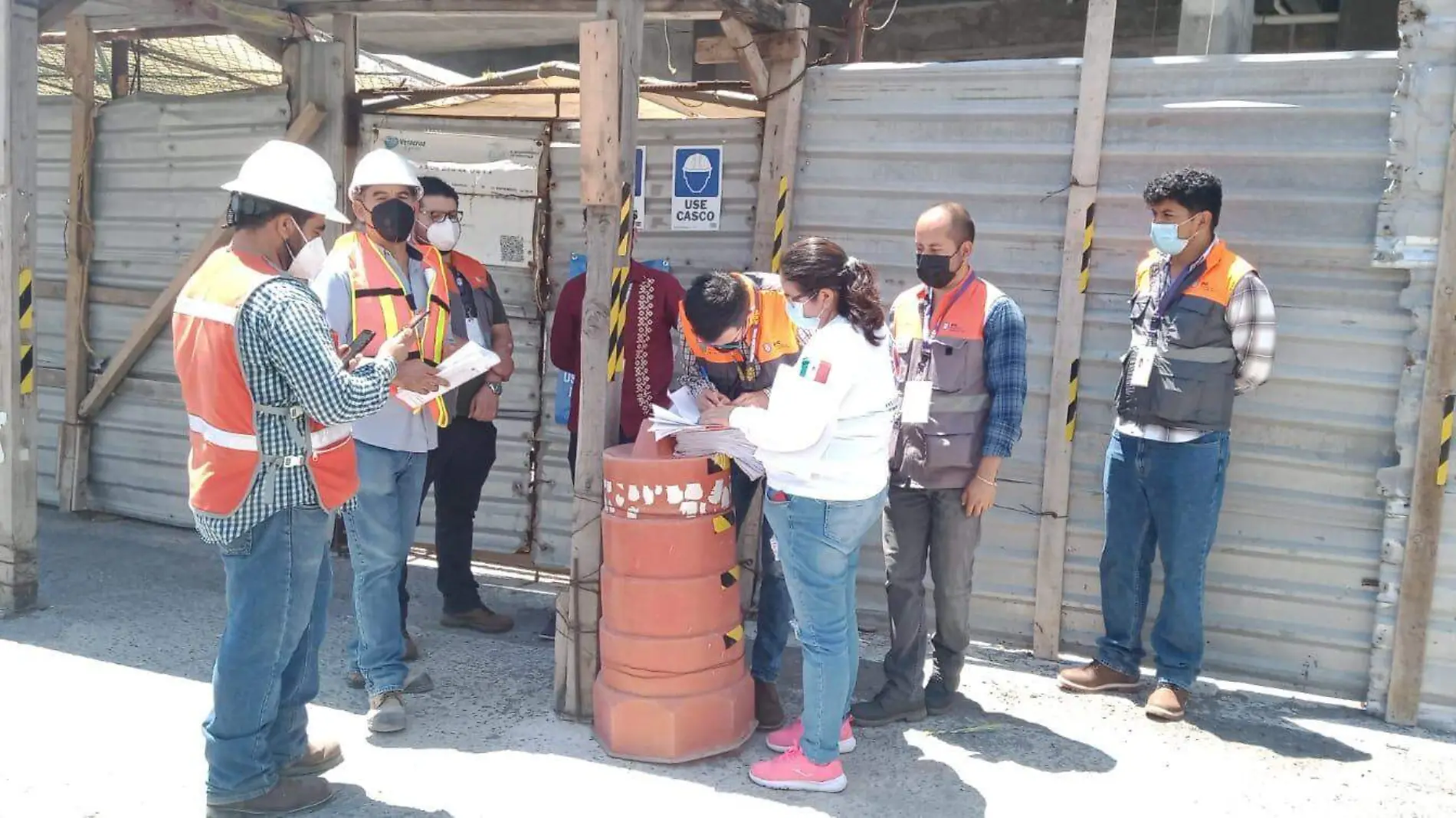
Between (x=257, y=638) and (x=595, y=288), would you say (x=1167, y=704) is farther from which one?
(x=257, y=638)

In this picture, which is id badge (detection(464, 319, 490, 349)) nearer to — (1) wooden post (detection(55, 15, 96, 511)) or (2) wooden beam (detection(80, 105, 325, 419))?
(2) wooden beam (detection(80, 105, 325, 419))

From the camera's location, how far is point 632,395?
5.11m

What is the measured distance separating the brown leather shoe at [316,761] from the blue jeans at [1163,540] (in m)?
3.14

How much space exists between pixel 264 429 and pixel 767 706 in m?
2.16

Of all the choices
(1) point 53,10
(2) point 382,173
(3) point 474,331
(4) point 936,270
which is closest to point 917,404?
(4) point 936,270

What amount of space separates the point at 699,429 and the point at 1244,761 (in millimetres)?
2395

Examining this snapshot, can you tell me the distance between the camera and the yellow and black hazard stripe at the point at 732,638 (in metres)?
4.23

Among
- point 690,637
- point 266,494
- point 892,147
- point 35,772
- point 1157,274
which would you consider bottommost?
point 35,772

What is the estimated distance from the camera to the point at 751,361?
429cm

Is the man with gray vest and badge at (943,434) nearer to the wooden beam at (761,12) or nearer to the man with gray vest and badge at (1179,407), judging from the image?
the man with gray vest and badge at (1179,407)

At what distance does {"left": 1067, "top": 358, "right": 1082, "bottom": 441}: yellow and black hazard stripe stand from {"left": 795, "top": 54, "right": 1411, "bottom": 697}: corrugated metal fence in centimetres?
4

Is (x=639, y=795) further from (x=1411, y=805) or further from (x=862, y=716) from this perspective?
(x=1411, y=805)

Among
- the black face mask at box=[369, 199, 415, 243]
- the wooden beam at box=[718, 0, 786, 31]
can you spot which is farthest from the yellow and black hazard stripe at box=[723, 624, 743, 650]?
the wooden beam at box=[718, 0, 786, 31]

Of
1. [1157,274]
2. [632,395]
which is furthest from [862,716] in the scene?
[1157,274]
